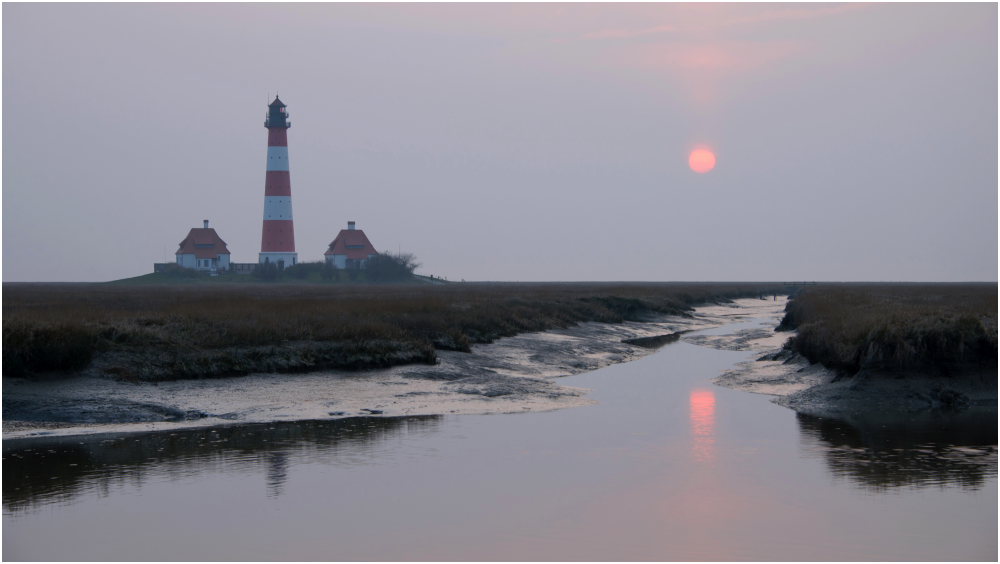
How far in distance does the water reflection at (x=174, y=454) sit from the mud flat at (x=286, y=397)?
0.96 metres

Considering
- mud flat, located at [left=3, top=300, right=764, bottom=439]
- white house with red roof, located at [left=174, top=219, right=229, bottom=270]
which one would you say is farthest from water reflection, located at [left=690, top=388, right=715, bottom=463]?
white house with red roof, located at [left=174, top=219, right=229, bottom=270]

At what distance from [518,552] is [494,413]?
26.8 feet

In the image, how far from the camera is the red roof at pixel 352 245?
115m

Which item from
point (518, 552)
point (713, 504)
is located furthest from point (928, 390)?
point (518, 552)

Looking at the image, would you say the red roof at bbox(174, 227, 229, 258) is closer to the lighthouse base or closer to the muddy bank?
the lighthouse base

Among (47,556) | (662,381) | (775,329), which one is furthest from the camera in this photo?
(775,329)

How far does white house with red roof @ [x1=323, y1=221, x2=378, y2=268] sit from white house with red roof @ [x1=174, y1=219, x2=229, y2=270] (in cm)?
1388

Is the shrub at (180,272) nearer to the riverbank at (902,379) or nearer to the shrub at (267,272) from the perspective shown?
the shrub at (267,272)

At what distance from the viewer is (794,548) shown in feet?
28.9

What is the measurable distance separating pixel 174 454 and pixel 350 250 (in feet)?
342

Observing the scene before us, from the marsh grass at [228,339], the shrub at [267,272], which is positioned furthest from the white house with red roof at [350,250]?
the marsh grass at [228,339]

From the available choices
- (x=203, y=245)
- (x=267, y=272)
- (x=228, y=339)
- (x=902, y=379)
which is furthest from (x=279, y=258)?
(x=902, y=379)

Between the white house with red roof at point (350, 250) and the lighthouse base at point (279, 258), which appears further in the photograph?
the white house with red roof at point (350, 250)

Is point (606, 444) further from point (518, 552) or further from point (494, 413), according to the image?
point (518, 552)
